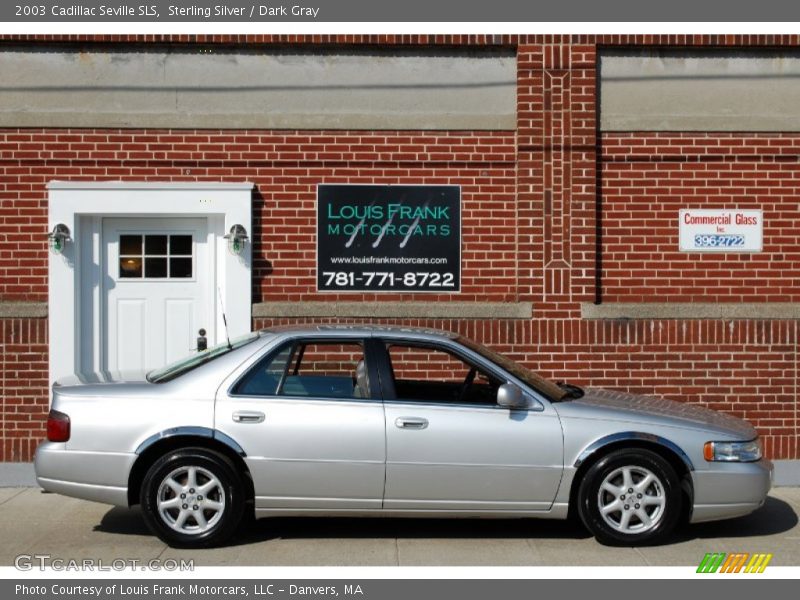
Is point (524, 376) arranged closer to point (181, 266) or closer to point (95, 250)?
point (181, 266)

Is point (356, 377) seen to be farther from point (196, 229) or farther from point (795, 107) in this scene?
point (795, 107)

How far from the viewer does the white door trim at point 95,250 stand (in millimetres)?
10180

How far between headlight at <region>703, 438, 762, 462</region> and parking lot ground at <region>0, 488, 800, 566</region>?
614mm

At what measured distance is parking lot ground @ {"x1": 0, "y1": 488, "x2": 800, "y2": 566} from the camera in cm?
687

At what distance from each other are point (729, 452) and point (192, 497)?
3690 mm

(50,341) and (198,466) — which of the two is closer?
(198,466)

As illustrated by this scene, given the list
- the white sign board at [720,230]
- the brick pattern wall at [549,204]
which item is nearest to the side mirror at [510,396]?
the brick pattern wall at [549,204]

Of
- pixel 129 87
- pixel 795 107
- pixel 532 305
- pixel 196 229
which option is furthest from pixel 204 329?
pixel 795 107

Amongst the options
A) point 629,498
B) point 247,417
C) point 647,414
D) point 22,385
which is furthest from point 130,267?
point 629,498

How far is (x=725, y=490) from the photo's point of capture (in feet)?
23.6

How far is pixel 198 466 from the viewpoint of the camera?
6.96m

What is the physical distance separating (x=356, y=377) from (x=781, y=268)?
5374 mm

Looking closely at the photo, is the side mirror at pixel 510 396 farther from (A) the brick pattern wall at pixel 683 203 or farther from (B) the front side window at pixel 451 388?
(A) the brick pattern wall at pixel 683 203

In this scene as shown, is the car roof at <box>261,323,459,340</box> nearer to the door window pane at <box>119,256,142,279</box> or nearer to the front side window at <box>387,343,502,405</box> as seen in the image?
the front side window at <box>387,343,502,405</box>
